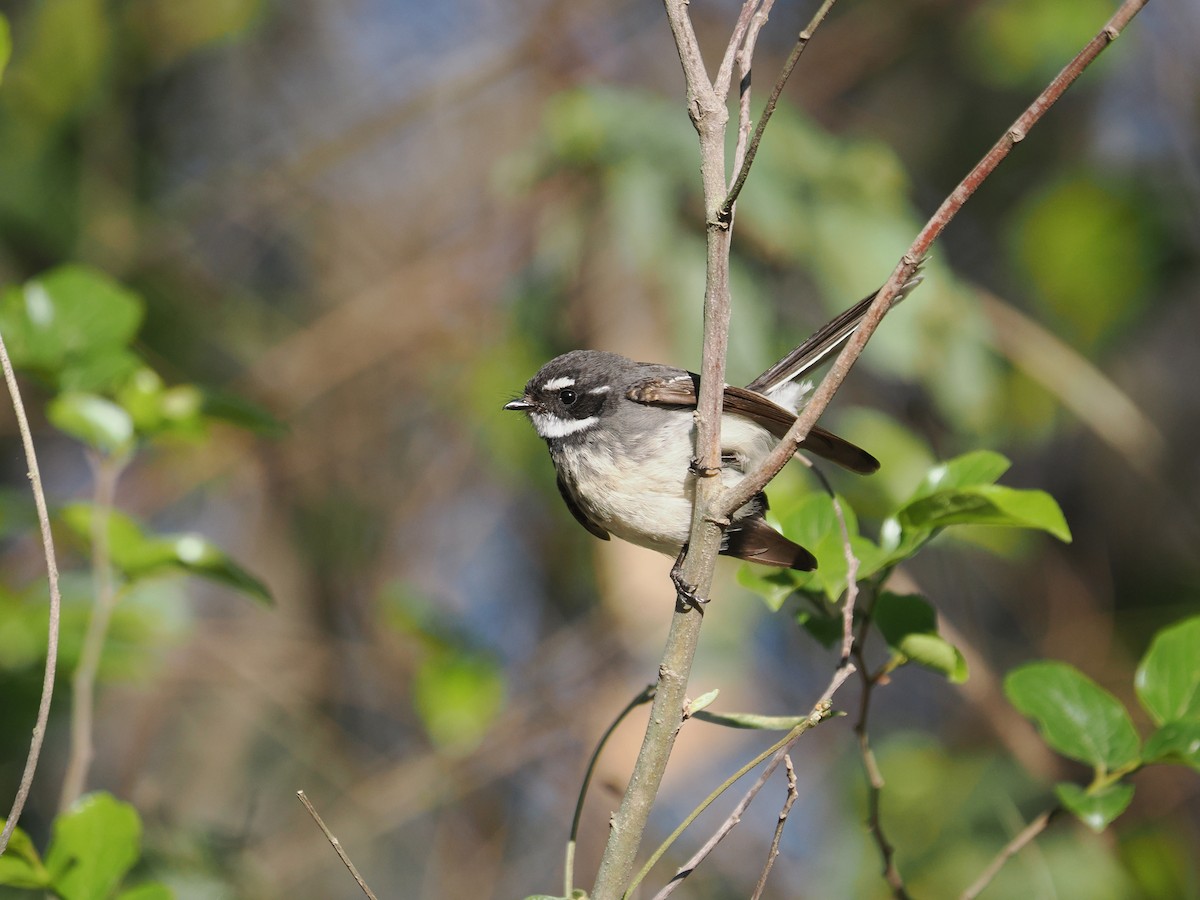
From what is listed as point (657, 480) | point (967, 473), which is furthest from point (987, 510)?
point (657, 480)

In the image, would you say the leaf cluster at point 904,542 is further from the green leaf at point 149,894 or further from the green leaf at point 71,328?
the green leaf at point 71,328

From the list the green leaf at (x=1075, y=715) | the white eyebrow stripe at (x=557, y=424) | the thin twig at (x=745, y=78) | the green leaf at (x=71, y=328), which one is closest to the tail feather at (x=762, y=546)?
the green leaf at (x=1075, y=715)

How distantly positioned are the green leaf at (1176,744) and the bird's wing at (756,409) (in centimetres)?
82

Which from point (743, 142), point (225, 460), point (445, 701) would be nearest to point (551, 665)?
point (445, 701)

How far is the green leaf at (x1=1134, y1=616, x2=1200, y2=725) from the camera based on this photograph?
212 cm

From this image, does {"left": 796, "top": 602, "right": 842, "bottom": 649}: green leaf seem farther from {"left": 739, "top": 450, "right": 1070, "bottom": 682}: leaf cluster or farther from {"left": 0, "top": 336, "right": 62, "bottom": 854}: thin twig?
{"left": 0, "top": 336, "right": 62, "bottom": 854}: thin twig

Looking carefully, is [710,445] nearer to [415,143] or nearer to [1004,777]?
[1004,777]

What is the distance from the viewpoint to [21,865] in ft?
6.32

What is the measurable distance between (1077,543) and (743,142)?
5.27 m

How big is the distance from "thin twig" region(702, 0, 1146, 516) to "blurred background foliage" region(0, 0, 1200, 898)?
1.54m

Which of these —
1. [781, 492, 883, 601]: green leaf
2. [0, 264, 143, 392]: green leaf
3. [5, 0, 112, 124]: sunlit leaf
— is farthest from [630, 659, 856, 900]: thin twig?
[5, 0, 112, 124]: sunlit leaf

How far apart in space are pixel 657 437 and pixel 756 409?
29 centimetres

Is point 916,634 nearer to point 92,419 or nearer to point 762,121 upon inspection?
point 762,121

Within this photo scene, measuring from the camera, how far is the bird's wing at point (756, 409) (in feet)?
8.49
